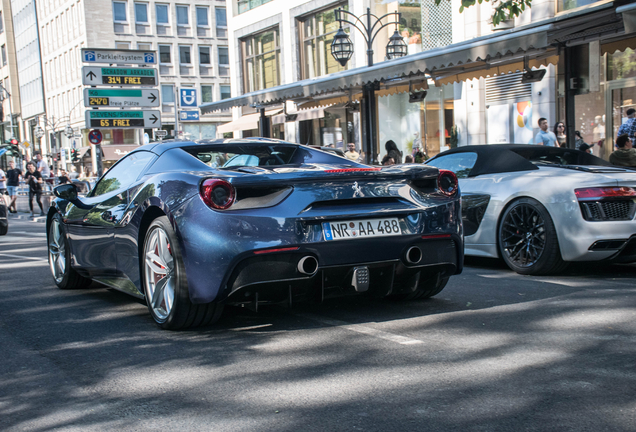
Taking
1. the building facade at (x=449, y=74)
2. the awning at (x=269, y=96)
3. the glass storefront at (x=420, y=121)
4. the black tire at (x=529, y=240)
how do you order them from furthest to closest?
the glass storefront at (x=420, y=121)
the awning at (x=269, y=96)
the building facade at (x=449, y=74)
the black tire at (x=529, y=240)

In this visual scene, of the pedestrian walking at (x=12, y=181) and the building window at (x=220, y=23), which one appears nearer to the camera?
the pedestrian walking at (x=12, y=181)

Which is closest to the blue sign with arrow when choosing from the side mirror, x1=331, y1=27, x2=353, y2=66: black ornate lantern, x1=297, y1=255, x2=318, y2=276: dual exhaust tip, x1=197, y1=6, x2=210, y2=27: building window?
x1=331, y1=27, x2=353, y2=66: black ornate lantern

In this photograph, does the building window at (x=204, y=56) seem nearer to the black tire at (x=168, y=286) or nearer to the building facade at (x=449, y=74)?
the building facade at (x=449, y=74)

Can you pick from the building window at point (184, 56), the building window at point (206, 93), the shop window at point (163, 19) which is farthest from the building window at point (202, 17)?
the building window at point (206, 93)

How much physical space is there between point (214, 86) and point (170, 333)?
60891mm

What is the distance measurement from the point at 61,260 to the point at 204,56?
5956 cm

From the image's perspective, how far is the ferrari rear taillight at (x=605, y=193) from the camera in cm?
600

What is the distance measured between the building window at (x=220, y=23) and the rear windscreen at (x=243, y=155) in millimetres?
61586

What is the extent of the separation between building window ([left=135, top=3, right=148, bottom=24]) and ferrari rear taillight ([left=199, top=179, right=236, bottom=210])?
198 ft

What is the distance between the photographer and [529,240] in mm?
6469

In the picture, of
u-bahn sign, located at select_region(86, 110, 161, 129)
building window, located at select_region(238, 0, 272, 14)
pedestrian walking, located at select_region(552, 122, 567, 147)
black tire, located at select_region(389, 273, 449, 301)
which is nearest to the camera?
black tire, located at select_region(389, 273, 449, 301)

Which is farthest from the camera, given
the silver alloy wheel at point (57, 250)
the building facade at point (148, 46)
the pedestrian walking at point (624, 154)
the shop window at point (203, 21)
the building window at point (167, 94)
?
the shop window at point (203, 21)

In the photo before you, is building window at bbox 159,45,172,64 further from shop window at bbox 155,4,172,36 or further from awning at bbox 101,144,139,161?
awning at bbox 101,144,139,161

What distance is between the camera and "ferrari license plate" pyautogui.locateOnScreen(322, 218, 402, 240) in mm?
4207
